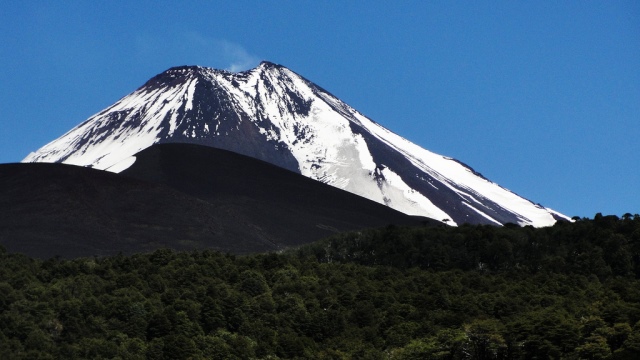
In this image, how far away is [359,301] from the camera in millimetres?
108500

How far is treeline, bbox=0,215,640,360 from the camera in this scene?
8675 cm

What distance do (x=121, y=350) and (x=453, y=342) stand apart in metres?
22.6

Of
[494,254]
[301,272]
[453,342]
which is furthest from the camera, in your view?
[494,254]

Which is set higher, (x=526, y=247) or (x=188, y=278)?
(x=526, y=247)

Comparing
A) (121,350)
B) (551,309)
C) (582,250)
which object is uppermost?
(582,250)

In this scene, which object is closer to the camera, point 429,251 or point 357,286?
point 357,286

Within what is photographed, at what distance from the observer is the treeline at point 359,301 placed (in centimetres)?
8675

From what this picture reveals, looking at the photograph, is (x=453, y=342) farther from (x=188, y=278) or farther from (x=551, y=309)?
(x=188, y=278)

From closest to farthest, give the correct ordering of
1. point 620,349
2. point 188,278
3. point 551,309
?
point 620,349 < point 551,309 < point 188,278

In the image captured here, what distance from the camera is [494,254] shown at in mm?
132000

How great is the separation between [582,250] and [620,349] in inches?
1808

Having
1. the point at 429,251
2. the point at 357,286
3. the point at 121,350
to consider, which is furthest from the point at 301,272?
the point at 121,350

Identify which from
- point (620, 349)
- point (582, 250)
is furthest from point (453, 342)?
point (582, 250)

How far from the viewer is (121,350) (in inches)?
3359
